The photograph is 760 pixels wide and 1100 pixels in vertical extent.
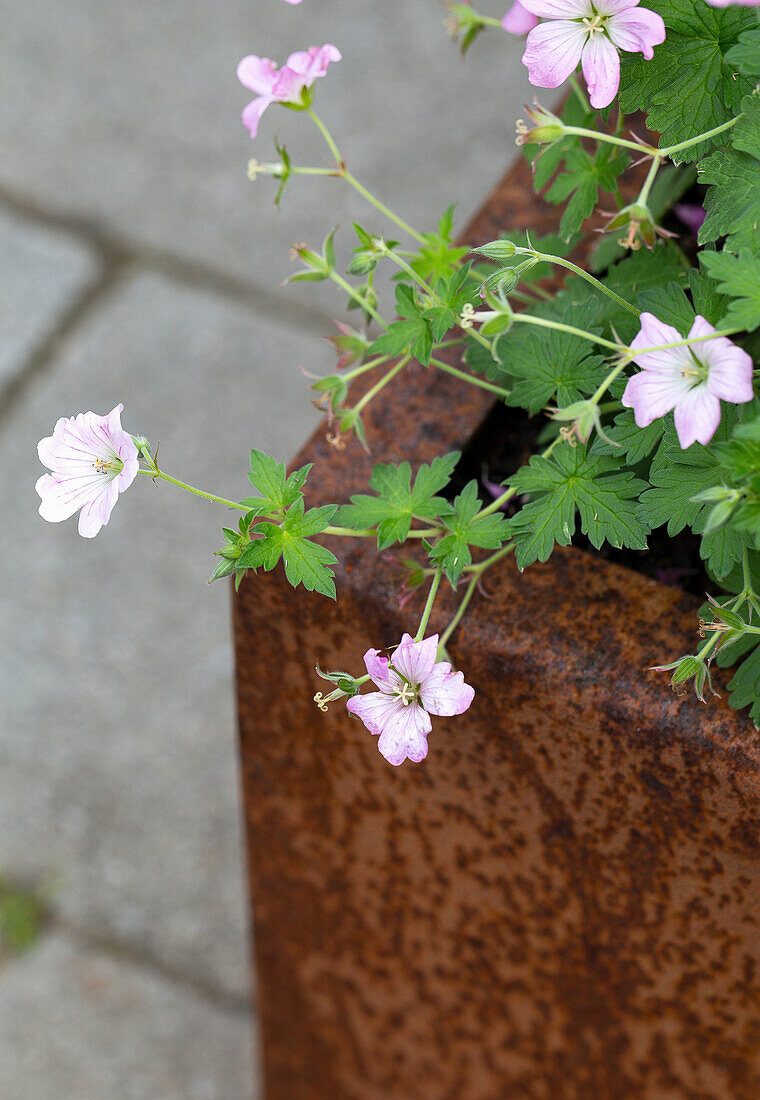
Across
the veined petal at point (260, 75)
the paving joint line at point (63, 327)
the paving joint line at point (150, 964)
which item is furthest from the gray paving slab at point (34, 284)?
the veined petal at point (260, 75)

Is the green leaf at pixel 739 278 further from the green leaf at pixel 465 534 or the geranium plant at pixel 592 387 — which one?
the green leaf at pixel 465 534

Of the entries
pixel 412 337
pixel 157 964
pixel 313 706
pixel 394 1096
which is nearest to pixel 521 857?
pixel 313 706

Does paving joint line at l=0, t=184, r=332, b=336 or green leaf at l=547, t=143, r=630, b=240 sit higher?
green leaf at l=547, t=143, r=630, b=240

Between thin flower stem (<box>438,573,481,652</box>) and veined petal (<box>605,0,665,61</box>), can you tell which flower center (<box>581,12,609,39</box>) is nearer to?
veined petal (<box>605,0,665,61</box>)

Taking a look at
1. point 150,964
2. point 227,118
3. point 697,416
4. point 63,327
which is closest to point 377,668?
point 697,416

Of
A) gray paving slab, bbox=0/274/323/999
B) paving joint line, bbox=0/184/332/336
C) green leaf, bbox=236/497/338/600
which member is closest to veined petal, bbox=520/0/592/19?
green leaf, bbox=236/497/338/600
